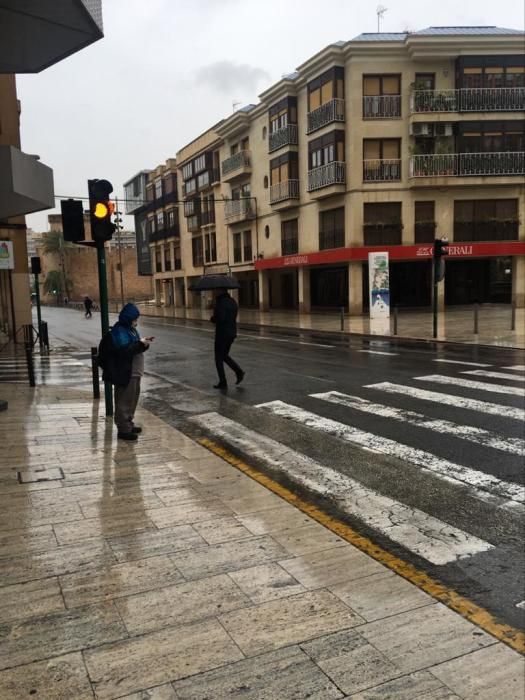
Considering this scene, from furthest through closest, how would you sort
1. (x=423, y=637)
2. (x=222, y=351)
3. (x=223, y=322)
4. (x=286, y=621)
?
(x=222, y=351) → (x=223, y=322) → (x=286, y=621) → (x=423, y=637)

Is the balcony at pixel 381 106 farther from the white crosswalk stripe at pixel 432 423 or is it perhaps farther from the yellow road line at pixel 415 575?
the yellow road line at pixel 415 575

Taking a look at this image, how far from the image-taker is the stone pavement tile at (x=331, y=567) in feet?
11.7

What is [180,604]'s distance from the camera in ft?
10.7

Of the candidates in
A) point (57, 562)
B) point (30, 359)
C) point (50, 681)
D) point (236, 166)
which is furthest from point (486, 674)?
point (236, 166)

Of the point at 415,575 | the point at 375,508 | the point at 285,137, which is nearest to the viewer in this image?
the point at 415,575

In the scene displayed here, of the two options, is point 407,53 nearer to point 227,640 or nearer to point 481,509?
point 481,509

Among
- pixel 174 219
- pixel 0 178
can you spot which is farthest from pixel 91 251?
pixel 0 178

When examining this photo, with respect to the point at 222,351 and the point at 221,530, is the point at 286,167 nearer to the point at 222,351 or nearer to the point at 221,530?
the point at 222,351

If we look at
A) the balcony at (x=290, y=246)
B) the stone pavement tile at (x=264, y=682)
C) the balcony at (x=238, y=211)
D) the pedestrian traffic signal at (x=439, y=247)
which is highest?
the balcony at (x=238, y=211)

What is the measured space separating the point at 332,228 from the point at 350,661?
105 ft

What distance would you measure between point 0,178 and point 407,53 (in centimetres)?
2876

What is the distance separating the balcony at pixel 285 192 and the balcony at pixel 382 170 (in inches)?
225

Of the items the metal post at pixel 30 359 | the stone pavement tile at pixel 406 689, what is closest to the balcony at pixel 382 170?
the metal post at pixel 30 359

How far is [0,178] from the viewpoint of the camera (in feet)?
25.8
